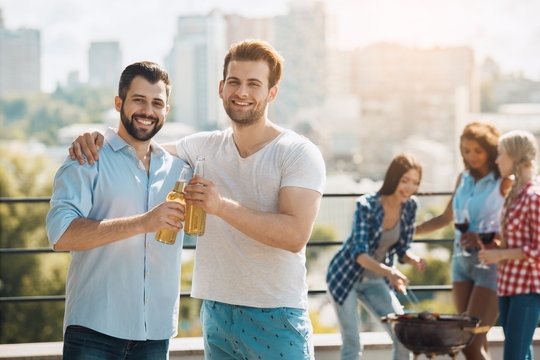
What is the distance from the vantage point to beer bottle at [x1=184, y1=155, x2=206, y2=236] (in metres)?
2.18

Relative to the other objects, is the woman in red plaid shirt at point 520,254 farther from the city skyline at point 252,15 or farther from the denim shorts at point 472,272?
the city skyline at point 252,15

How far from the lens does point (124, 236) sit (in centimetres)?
203

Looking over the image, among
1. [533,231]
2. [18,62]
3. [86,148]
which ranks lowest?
[533,231]

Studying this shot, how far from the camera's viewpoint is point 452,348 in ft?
7.29

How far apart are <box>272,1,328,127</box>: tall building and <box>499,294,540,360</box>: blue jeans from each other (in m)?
78.1

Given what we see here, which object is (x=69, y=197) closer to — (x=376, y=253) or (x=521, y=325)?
(x=376, y=253)

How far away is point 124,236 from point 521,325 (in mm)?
1913

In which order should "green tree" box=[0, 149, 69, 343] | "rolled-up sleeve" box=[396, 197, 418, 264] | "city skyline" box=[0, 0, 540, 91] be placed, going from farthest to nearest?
"city skyline" box=[0, 0, 540, 91] < "green tree" box=[0, 149, 69, 343] < "rolled-up sleeve" box=[396, 197, 418, 264]

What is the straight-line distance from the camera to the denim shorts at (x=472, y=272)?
11.1ft

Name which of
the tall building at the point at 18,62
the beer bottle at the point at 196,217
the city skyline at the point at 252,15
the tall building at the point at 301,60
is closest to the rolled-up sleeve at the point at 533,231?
the beer bottle at the point at 196,217

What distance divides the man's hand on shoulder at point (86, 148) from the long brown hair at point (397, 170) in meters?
1.60

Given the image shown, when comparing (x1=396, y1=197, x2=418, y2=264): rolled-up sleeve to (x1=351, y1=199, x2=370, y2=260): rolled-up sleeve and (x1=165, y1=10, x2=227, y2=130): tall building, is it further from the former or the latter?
(x1=165, y1=10, x2=227, y2=130): tall building

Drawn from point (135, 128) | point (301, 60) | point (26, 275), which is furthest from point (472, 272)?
point (301, 60)

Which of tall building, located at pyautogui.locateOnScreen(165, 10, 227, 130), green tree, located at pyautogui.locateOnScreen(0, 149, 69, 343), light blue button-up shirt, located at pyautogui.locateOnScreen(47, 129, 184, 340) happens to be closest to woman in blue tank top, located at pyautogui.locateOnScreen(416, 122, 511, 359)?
light blue button-up shirt, located at pyautogui.locateOnScreen(47, 129, 184, 340)
